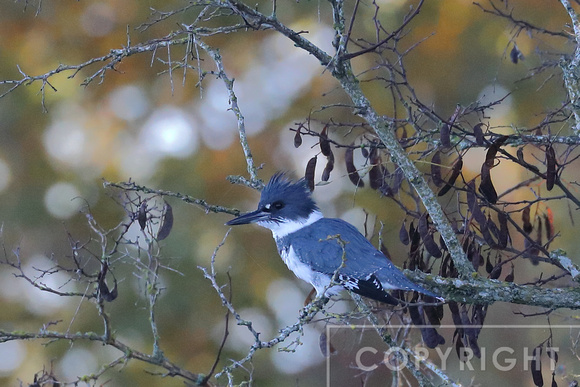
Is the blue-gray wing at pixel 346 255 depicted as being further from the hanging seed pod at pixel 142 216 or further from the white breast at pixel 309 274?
the hanging seed pod at pixel 142 216

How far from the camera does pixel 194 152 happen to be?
8219mm

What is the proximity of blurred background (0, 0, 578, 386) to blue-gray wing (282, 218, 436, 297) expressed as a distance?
3.84m

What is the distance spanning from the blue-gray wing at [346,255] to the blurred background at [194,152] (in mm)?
3837

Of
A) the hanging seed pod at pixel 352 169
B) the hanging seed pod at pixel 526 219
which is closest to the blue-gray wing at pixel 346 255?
the hanging seed pod at pixel 352 169

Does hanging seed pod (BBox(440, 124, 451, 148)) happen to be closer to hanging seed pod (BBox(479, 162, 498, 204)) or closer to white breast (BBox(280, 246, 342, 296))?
hanging seed pod (BBox(479, 162, 498, 204))

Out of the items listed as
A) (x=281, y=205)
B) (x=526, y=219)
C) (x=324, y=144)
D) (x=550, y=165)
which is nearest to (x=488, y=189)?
(x=550, y=165)

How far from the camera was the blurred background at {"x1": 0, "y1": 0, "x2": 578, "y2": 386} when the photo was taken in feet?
26.1

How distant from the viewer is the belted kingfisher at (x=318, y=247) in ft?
11.4

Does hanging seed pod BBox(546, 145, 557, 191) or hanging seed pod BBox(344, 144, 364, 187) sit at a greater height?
hanging seed pod BBox(344, 144, 364, 187)

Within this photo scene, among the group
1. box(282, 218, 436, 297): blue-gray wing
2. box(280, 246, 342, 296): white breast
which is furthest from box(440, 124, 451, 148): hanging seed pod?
box(280, 246, 342, 296): white breast

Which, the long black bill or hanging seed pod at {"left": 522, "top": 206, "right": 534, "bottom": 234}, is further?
the long black bill

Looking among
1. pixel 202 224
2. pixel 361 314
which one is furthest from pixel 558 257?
pixel 202 224

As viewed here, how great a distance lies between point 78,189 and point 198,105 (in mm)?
1579

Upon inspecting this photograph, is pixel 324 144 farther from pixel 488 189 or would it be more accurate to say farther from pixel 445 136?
pixel 488 189
